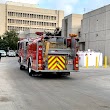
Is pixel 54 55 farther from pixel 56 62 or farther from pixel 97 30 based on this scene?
pixel 97 30

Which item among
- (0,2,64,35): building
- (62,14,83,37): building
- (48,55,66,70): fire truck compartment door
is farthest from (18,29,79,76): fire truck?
(0,2,64,35): building

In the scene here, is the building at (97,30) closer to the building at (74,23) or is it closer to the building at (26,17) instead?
the building at (74,23)

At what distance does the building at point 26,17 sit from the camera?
455 feet

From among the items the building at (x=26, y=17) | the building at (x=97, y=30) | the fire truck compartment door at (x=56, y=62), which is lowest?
the fire truck compartment door at (x=56, y=62)

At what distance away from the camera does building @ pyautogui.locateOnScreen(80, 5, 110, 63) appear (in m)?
34.0

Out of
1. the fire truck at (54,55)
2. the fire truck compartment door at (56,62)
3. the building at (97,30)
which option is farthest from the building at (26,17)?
the fire truck compartment door at (56,62)

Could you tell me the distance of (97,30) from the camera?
36.6 metres

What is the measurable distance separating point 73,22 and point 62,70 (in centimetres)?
3158

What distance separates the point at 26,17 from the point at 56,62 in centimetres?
12898

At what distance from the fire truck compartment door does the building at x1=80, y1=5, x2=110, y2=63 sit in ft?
54.0

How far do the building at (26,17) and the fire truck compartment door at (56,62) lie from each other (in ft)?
385

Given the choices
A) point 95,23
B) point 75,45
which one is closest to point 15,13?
point 95,23

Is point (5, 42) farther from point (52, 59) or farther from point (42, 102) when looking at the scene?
point (42, 102)

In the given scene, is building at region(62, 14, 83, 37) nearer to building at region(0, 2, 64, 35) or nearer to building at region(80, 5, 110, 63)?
building at region(80, 5, 110, 63)
